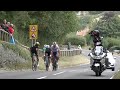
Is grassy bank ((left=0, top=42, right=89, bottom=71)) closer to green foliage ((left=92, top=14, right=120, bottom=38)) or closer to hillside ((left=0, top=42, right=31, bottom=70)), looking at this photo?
hillside ((left=0, top=42, right=31, bottom=70))

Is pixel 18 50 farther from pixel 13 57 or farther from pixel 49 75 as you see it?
pixel 49 75

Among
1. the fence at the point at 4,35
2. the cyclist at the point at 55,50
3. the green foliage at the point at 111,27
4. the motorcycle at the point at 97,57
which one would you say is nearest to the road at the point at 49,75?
the motorcycle at the point at 97,57

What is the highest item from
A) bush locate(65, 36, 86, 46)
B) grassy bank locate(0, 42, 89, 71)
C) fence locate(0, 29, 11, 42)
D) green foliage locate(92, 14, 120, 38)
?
green foliage locate(92, 14, 120, 38)

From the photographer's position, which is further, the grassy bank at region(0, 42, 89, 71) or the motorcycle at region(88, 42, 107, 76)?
the grassy bank at region(0, 42, 89, 71)

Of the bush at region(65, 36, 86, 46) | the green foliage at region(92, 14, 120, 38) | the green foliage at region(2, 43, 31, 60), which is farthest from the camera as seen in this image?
the bush at region(65, 36, 86, 46)

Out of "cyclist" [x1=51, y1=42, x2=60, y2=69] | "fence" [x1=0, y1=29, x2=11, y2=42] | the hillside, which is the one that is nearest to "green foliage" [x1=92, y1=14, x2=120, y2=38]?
the hillside

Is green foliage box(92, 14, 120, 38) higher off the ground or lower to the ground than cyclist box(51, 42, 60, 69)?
higher

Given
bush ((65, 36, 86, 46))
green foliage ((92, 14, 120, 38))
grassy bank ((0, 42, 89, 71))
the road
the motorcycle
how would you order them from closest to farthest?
the road < the motorcycle < grassy bank ((0, 42, 89, 71)) < green foliage ((92, 14, 120, 38)) < bush ((65, 36, 86, 46))

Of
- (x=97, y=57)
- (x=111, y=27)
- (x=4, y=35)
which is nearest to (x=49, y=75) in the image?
(x=97, y=57)

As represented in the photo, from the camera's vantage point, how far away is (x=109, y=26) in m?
80.1

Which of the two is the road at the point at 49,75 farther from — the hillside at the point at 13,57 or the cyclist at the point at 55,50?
the hillside at the point at 13,57
